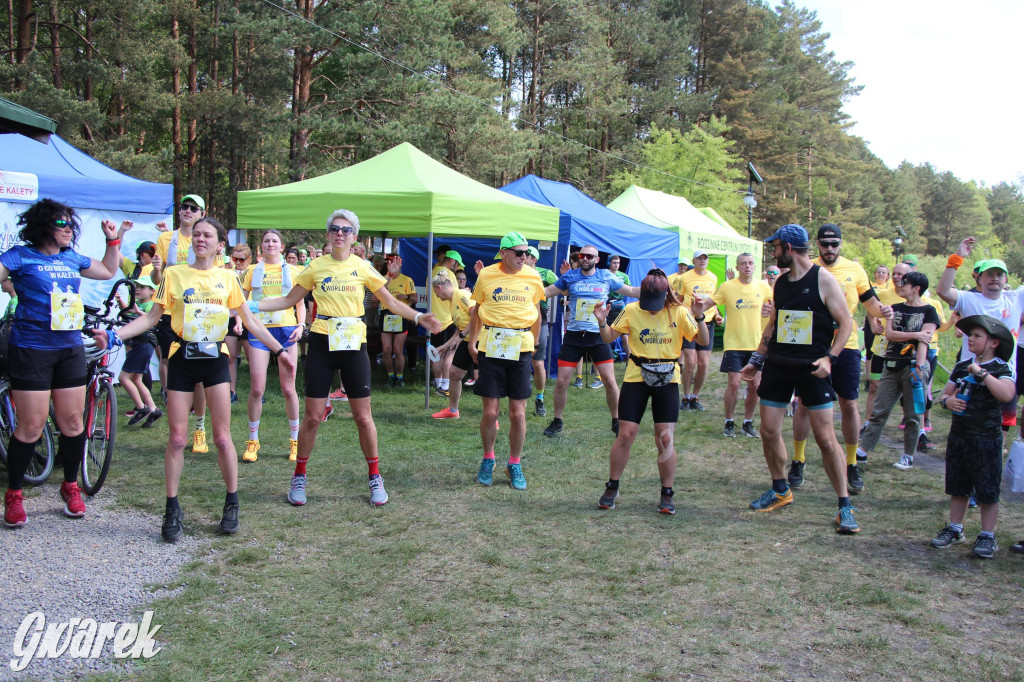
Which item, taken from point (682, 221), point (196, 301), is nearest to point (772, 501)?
point (196, 301)

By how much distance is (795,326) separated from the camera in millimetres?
4848

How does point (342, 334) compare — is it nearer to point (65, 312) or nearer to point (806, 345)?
point (65, 312)

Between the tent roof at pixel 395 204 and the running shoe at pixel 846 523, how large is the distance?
5.42 meters

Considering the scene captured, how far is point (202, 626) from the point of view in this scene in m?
3.41

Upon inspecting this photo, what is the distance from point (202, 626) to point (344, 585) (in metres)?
0.74

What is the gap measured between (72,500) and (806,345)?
466 centimetres

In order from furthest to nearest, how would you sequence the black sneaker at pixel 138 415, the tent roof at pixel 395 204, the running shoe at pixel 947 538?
the tent roof at pixel 395 204 < the black sneaker at pixel 138 415 < the running shoe at pixel 947 538

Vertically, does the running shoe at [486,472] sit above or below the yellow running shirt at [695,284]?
below

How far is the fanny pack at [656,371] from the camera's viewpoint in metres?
5.08

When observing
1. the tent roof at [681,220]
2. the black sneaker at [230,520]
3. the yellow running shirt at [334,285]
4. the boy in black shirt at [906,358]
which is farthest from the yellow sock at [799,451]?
the tent roof at [681,220]

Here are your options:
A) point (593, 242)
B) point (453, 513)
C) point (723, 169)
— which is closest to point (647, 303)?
point (453, 513)

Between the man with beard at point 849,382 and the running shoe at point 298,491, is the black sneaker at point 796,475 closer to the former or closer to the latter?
the man with beard at point 849,382

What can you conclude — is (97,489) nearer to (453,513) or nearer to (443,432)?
(453,513)

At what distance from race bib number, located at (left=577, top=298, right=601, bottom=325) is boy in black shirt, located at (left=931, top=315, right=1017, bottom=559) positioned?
348 cm
